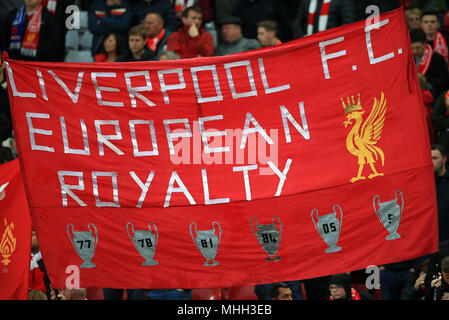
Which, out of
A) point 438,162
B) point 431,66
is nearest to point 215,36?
point 431,66

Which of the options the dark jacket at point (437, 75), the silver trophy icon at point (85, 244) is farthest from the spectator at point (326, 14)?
the silver trophy icon at point (85, 244)

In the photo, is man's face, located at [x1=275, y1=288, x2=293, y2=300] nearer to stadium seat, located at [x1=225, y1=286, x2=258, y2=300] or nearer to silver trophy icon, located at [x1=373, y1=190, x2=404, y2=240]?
stadium seat, located at [x1=225, y1=286, x2=258, y2=300]

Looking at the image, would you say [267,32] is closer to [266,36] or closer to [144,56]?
[266,36]

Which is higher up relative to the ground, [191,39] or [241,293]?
[191,39]

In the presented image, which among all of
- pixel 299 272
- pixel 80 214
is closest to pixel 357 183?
pixel 299 272

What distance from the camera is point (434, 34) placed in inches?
456

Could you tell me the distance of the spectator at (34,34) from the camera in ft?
39.4

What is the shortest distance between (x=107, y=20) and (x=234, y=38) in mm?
1939

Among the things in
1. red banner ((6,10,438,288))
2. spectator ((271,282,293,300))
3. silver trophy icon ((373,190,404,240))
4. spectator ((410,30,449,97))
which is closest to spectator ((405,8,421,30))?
spectator ((410,30,449,97))

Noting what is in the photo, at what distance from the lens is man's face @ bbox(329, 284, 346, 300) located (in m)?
8.47

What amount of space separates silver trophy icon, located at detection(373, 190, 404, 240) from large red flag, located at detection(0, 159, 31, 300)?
2.69 m

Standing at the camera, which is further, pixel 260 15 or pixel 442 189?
pixel 260 15

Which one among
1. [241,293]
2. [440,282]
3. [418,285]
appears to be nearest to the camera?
[440,282]

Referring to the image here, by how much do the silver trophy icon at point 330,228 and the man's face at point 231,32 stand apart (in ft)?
15.9
